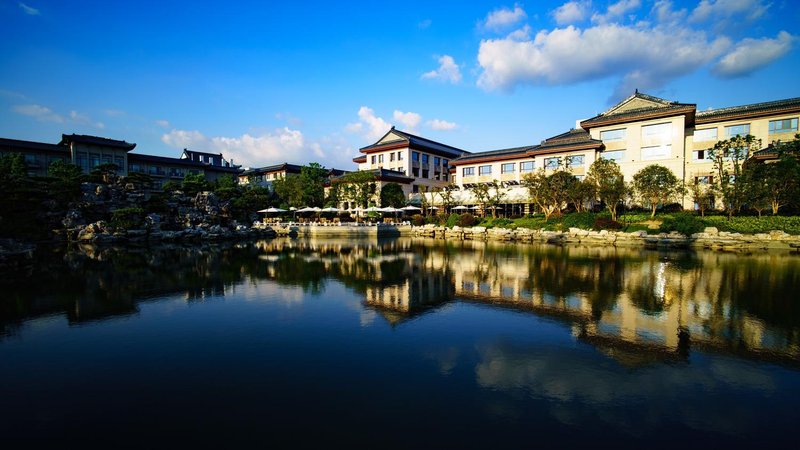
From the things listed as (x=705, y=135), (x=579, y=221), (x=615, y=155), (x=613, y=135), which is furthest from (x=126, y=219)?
(x=705, y=135)

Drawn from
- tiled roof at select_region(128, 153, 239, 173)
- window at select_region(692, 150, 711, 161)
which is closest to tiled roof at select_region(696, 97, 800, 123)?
window at select_region(692, 150, 711, 161)

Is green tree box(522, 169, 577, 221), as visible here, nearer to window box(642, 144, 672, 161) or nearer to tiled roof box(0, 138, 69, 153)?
window box(642, 144, 672, 161)

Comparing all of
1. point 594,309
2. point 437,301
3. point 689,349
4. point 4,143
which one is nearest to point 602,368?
point 689,349

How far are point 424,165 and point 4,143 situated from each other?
5539cm

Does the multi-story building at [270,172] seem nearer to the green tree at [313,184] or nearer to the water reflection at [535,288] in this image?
Result: the green tree at [313,184]

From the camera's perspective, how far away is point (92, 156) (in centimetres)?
5341

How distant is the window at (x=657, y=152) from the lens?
42.0 m

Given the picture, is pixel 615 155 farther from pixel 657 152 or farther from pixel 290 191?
pixel 290 191

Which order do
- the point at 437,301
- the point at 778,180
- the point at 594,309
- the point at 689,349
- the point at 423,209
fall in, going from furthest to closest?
Answer: the point at 423,209, the point at 778,180, the point at 437,301, the point at 594,309, the point at 689,349

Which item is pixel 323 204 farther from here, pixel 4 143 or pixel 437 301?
pixel 437 301

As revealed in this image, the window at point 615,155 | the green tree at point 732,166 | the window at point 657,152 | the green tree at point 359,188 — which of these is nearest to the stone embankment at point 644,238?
the green tree at point 732,166

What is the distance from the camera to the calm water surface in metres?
5.52

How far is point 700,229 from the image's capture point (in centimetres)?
3109

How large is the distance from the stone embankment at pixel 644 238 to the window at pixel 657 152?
1452 cm
